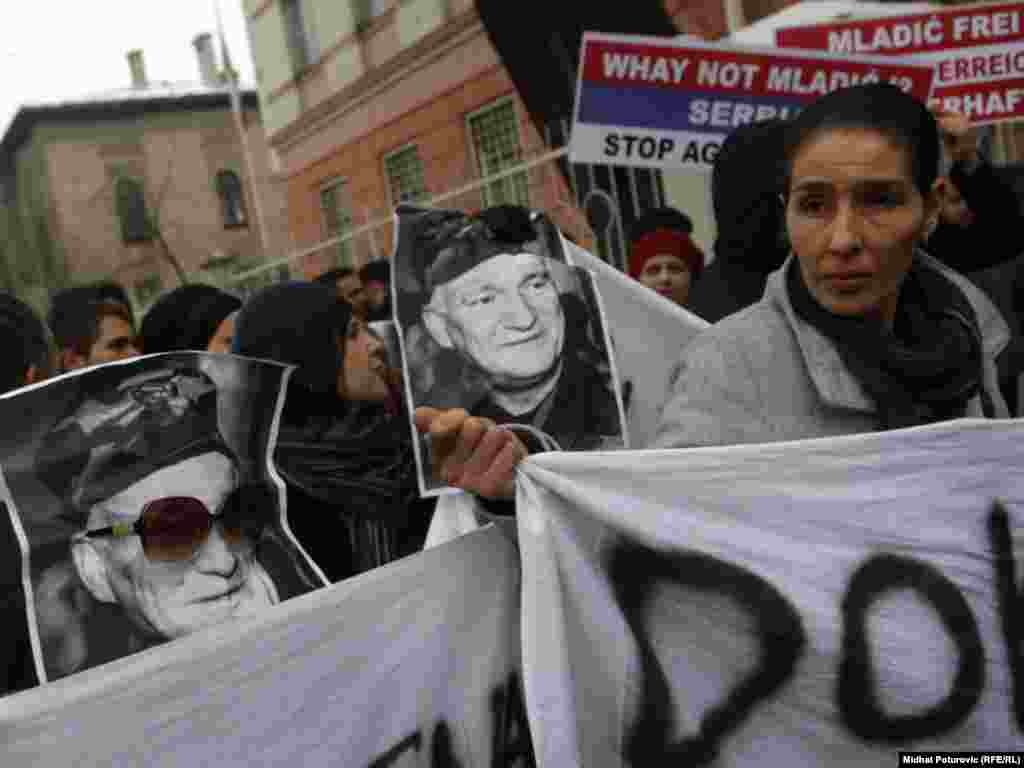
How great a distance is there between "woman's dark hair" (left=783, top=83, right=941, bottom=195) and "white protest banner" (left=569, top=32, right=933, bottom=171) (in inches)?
84.7

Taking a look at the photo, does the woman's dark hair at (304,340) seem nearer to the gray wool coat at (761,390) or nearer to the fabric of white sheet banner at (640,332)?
the fabric of white sheet banner at (640,332)

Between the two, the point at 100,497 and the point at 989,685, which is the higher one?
the point at 100,497

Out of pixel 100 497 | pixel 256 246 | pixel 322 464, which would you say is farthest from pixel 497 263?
pixel 256 246

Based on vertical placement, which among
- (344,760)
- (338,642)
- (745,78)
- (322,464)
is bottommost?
(344,760)

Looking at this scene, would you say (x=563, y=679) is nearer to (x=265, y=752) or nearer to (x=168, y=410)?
(x=265, y=752)

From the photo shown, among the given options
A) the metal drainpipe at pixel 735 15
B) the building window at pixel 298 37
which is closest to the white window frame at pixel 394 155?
the building window at pixel 298 37

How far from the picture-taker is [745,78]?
4066 mm

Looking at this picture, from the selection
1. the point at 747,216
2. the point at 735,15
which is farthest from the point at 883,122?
the point at 735,15

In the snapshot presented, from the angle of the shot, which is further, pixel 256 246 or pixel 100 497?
pixel 256 246

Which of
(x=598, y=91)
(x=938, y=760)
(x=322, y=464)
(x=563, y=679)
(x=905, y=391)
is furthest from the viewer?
(x=598, y=91)

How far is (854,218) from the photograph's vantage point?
1.80 m

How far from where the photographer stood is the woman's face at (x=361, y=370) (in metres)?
2.53

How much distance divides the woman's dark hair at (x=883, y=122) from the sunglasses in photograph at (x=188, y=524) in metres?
0.99

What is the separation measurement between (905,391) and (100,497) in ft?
3.90
